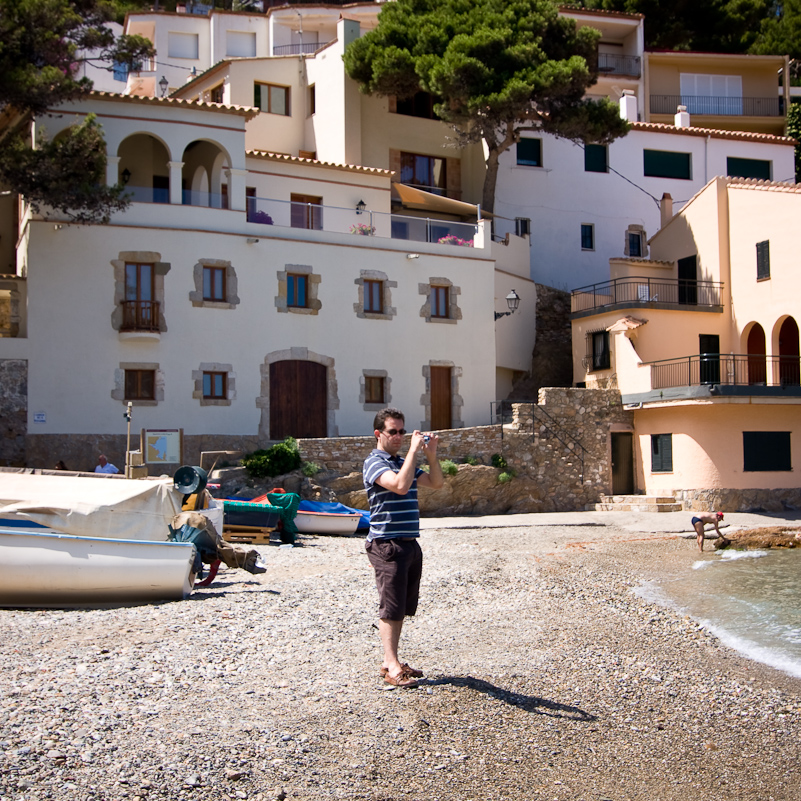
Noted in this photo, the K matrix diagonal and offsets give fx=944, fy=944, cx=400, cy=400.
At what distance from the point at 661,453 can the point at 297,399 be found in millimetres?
10817

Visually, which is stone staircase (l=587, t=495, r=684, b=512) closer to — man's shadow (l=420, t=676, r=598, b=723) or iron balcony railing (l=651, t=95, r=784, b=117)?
man's shadow (l=420, t=676, r=598, b=723)

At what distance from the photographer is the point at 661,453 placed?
27.9m

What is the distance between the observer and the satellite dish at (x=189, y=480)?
44.1 ft

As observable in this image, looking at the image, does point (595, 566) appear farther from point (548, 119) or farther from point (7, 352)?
point (548, 119)

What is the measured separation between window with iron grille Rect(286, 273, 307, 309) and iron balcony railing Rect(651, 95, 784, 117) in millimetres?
26926

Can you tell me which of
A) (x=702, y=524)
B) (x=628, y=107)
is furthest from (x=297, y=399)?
(x=628, y=107)

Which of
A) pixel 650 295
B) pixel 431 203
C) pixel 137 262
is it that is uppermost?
pixel 431 203

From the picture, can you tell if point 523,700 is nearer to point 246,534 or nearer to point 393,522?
point 393,522

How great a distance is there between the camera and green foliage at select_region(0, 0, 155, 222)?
20.8 meters

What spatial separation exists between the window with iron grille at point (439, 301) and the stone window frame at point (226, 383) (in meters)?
6.79

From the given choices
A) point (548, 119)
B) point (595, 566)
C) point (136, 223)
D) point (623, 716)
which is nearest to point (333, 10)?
point (548, 119)

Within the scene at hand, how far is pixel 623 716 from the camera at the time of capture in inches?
286

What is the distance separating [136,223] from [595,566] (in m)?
15.3

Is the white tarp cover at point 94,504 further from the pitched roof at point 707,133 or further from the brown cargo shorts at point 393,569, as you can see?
the pitched roof at point 707,133
